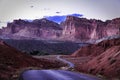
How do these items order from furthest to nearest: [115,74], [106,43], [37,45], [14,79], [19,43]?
[37,45], [19,43], [106,43], [115,74], [14,79]

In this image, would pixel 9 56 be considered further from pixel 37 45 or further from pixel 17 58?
pixel 37 45

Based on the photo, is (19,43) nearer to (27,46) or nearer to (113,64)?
(27,46)

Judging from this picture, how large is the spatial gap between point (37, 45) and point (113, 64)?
122 metres

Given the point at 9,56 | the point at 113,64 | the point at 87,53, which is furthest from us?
the point at 87,53

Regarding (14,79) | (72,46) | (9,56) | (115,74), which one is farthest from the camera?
(72,46)

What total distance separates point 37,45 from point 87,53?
3946 cm

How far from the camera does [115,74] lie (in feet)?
114

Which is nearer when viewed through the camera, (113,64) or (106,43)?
(113,64)

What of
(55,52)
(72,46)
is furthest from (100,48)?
(72,46)

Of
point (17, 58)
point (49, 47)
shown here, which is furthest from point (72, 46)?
point (17, 58)

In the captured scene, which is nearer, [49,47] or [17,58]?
[17,58]

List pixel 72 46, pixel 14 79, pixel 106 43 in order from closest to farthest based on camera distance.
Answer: pixel 14 79 → pixel 106 43 → pixel 72 46

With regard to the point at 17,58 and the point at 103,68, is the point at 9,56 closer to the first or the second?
the point at 17,58

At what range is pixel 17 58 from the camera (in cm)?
6906
